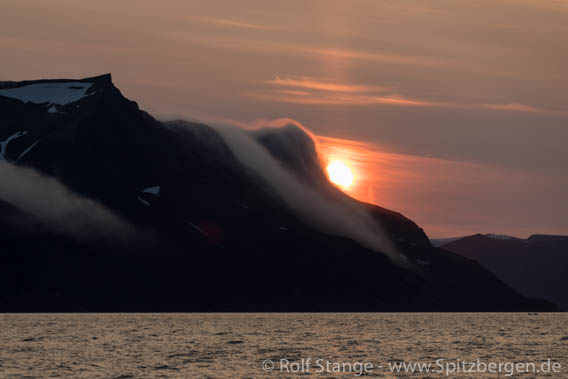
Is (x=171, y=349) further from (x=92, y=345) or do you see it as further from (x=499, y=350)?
(x=499, y=350)

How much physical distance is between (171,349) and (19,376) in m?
51.7

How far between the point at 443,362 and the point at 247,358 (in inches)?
1092

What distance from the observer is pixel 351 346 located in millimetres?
181875

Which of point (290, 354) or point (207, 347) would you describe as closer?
point (290, 354)

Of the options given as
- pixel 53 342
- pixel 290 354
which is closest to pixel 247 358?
pixel 290 354

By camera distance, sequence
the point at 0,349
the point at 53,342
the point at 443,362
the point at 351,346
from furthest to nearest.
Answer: the point at 53,342
the point at 351,346
the point at 0,349
the point at 443,362

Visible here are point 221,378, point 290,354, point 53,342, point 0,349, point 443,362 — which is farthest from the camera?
point 53,342

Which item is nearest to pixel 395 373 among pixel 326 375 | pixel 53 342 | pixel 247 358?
pixel 326 375

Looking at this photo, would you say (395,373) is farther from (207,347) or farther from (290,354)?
(207,347)

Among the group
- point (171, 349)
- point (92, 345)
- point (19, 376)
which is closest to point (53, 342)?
point (92, 345)

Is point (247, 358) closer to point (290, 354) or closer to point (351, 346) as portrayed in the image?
point (290, 354)

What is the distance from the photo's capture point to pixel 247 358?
15075 cm

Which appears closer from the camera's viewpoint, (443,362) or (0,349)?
(443,362)

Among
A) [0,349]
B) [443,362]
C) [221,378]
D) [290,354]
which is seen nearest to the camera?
[221,378]
